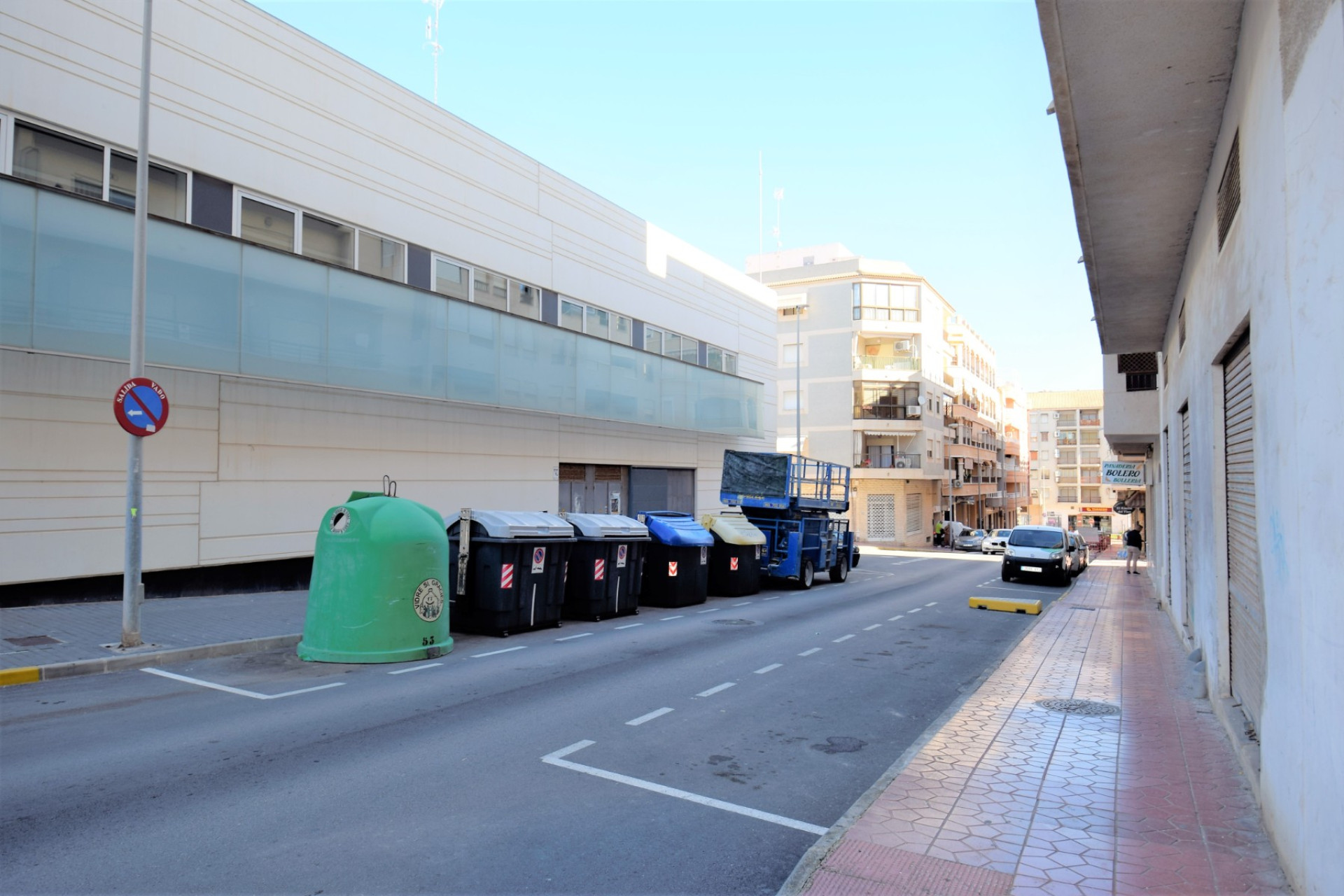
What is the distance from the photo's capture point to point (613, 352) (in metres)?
22.6

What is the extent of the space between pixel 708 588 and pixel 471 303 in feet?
26.1

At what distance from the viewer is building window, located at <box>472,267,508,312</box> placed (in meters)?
19.8

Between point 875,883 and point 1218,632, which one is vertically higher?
point 1218,632

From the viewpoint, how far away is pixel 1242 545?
634 cm

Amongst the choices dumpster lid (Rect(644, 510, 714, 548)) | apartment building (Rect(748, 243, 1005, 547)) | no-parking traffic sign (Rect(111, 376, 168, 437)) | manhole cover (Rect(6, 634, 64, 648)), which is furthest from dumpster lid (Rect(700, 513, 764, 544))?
apartment building (Rect(748, 243, 1005, 547))

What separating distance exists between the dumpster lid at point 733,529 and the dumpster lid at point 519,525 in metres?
5.62

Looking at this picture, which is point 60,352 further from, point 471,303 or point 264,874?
point 264,874

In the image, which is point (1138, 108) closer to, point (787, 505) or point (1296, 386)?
point (1296, 386)

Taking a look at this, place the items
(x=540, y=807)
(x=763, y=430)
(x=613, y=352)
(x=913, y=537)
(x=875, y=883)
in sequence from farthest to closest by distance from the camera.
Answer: (x=913, y=537)
(x=763, y=430)
(x=613, y=352)
(x=540, y=807)
(x=875, y=883)

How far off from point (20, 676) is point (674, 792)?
7086 mm

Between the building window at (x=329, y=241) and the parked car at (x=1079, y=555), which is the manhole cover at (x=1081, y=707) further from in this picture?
the parked car at (x=1079, y=555)

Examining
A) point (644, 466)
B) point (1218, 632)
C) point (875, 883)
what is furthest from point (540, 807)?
point (644, 466)

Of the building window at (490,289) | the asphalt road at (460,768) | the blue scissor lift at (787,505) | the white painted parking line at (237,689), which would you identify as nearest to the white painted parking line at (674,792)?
the asphalt road at (460,768)

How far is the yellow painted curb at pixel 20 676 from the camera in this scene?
8305mm
